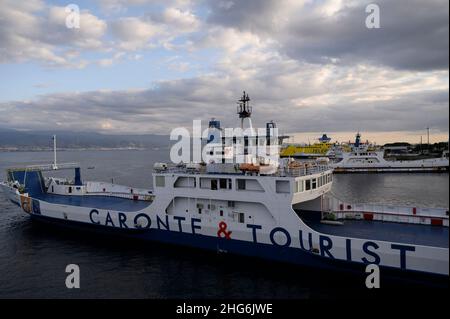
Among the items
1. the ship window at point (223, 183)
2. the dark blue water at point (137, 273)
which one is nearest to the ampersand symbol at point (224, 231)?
the dark blue water at point (137, 273)

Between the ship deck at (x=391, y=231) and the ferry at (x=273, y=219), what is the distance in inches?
1.6

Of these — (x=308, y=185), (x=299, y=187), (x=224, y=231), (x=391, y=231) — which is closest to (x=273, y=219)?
(x=299, y=187)

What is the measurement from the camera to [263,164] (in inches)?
666

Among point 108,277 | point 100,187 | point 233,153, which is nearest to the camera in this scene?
point 108,277

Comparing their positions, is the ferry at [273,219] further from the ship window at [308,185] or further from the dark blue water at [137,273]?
the dark blue water at [137,273]

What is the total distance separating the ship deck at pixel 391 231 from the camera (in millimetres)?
13406

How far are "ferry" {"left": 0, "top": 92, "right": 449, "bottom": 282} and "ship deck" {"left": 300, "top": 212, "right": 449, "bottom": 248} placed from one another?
4 centimetres

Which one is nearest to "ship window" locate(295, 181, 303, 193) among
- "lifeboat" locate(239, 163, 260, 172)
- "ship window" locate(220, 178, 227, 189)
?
"lifeboat" locate(239, 163, 260, 172)

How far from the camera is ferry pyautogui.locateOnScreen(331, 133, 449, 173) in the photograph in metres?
57.8
